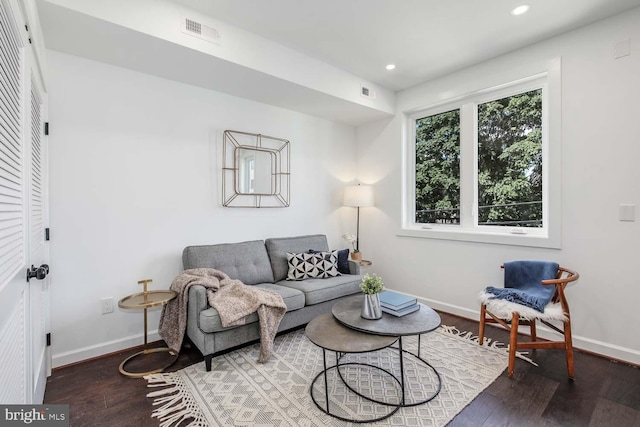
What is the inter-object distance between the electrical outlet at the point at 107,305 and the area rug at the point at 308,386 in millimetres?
770

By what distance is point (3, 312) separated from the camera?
1103mm

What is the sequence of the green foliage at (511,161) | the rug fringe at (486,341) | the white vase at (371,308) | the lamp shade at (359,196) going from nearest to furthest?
the white vase at (371,308) < the rug fringe at (486,341) < the green foliage at (511,161) < the lamp shade at (359,196)

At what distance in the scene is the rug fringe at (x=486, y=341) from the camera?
2504 mm

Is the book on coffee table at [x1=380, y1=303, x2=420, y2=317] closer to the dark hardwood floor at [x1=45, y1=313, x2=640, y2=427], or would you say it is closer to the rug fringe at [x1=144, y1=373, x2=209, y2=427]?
the dark hardwood floor at [x1=45, y1=313, x2=640, y2=427]

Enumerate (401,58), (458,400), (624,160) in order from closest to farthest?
(458,400) < (624,160) < (401,58)

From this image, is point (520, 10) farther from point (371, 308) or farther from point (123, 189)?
point (123, 189)

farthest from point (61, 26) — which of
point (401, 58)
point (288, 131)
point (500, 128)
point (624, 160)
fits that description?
point (624, 160)

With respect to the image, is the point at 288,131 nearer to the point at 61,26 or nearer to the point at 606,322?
the point at 61,26

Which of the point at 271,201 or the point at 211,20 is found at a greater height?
the point at 211,20

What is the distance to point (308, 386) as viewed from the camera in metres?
2.08

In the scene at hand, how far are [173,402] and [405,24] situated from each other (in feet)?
10.7

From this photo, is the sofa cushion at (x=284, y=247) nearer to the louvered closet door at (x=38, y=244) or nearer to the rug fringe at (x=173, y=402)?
the rug fringe at (x=173, y=402)

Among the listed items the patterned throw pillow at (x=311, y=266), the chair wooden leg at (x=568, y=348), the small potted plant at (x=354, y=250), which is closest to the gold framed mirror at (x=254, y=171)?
the patterned throw pillow at (x=311, y=266)

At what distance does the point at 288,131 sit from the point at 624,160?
3.17 m
